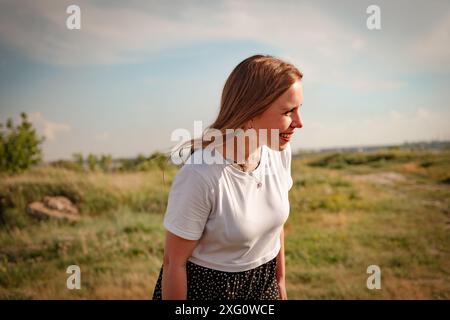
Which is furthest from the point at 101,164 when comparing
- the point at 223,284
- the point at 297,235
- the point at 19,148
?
the point at 223,284

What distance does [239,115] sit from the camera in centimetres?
→ 170

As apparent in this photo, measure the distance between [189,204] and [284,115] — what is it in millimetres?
527

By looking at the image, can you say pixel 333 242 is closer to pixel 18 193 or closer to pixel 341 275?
pixel 341 275

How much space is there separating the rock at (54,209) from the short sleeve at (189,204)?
615 cm

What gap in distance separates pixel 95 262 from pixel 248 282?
4339 mm

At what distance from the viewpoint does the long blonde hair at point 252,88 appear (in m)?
1.69

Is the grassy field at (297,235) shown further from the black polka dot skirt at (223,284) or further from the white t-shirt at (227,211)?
the white t-shirt at (227,211)


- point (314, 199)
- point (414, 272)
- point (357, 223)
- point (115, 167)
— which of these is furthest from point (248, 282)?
point (115, 167)

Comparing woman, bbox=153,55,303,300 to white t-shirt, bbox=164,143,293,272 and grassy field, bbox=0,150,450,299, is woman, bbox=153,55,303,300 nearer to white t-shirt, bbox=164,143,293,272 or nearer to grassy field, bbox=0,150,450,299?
white t-shirt, bbox=164,143,293,272

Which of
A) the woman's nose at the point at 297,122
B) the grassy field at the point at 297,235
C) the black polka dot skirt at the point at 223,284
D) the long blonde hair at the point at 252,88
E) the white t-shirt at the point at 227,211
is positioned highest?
the long blonde hair at the point at 252,88

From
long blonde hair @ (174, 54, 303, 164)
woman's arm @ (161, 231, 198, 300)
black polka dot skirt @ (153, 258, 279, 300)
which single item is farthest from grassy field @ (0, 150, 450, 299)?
long blonde hair @ (174, 54, 303, 164)

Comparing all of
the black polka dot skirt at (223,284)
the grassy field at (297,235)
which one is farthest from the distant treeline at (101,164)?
the black polka dot skirt at (223,284)

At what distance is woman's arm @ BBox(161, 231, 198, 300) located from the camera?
5.26 ft

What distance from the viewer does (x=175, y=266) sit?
5.35 ft
